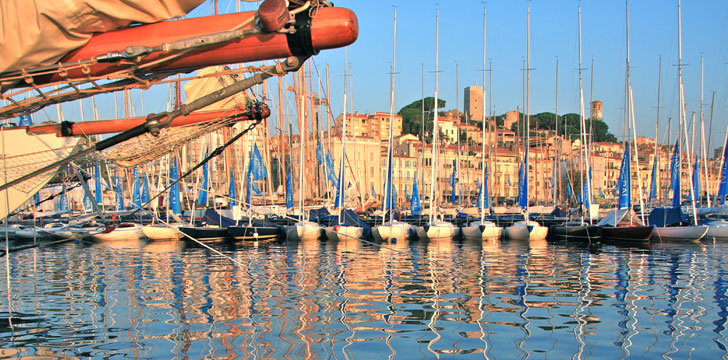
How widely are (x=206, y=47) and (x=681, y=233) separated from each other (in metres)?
37.0

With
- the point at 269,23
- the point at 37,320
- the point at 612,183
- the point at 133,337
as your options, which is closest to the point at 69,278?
the point at 37,320

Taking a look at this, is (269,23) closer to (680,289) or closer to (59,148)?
(59,148)

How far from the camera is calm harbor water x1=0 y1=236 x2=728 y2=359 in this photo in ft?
36.1

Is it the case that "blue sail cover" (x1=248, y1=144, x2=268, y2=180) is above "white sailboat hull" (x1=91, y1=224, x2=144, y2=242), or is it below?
above

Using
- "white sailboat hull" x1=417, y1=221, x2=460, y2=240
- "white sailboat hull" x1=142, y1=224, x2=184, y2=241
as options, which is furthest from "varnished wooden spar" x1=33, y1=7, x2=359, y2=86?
"white sailboat hull" x1=142, y1=224, x2=184, y2=241

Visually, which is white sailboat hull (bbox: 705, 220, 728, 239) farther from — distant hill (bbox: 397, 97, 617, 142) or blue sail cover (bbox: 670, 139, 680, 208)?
distant hill (bbox: 397, 97, 617, 142)

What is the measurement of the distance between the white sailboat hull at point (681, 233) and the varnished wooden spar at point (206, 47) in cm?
3613

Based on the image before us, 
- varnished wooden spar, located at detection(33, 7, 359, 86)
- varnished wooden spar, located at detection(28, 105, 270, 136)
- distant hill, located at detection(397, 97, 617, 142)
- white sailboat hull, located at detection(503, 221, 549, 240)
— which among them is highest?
distant hill, located at detection(397, 97, 617, 142)

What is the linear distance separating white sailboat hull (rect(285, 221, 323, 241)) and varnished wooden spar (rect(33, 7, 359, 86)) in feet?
109

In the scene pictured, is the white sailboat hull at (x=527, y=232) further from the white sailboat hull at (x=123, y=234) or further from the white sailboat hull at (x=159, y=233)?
the white sailboat hull at (x=123, y=234)

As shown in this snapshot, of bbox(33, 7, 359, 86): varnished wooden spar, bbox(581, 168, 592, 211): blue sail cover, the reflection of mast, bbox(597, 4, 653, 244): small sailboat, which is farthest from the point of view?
bbox(581, 168, 592, 211): blue sail cover

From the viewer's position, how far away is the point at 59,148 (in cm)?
1170

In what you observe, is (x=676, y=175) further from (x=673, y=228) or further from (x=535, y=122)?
(x=535, y=122)

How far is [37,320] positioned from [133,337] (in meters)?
2.94
